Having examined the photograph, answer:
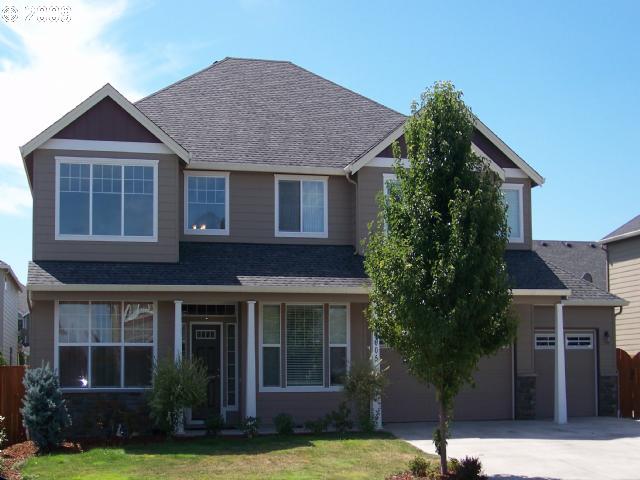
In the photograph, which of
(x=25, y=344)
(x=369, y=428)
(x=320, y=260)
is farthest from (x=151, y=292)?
(x=25, y=344)

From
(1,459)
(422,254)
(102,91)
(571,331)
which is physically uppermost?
(102,91)

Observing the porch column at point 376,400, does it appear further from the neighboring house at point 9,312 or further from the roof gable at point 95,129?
the neighboring house at point 9,312

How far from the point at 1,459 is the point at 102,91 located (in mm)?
8214

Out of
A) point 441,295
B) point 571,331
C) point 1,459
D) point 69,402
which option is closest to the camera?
point 441,295

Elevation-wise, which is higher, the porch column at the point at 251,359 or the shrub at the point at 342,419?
the porch column at the point at 251,359

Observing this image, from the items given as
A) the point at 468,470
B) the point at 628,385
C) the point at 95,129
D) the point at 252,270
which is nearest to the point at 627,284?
the point at 628,385

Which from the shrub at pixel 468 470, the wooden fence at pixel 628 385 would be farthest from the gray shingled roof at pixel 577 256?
the shrub at pixel 468 470

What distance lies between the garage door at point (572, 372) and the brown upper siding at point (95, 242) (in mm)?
9581

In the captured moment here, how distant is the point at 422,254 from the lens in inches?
509

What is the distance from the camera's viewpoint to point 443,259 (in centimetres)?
1267

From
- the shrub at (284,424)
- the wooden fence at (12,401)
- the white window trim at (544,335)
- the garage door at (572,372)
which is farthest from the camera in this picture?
the white window trim at (544,335)

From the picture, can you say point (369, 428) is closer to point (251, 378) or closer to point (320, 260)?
point (251, 378)

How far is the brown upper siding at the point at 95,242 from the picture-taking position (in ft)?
60.3

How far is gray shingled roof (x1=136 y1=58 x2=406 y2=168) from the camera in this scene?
2086cm
